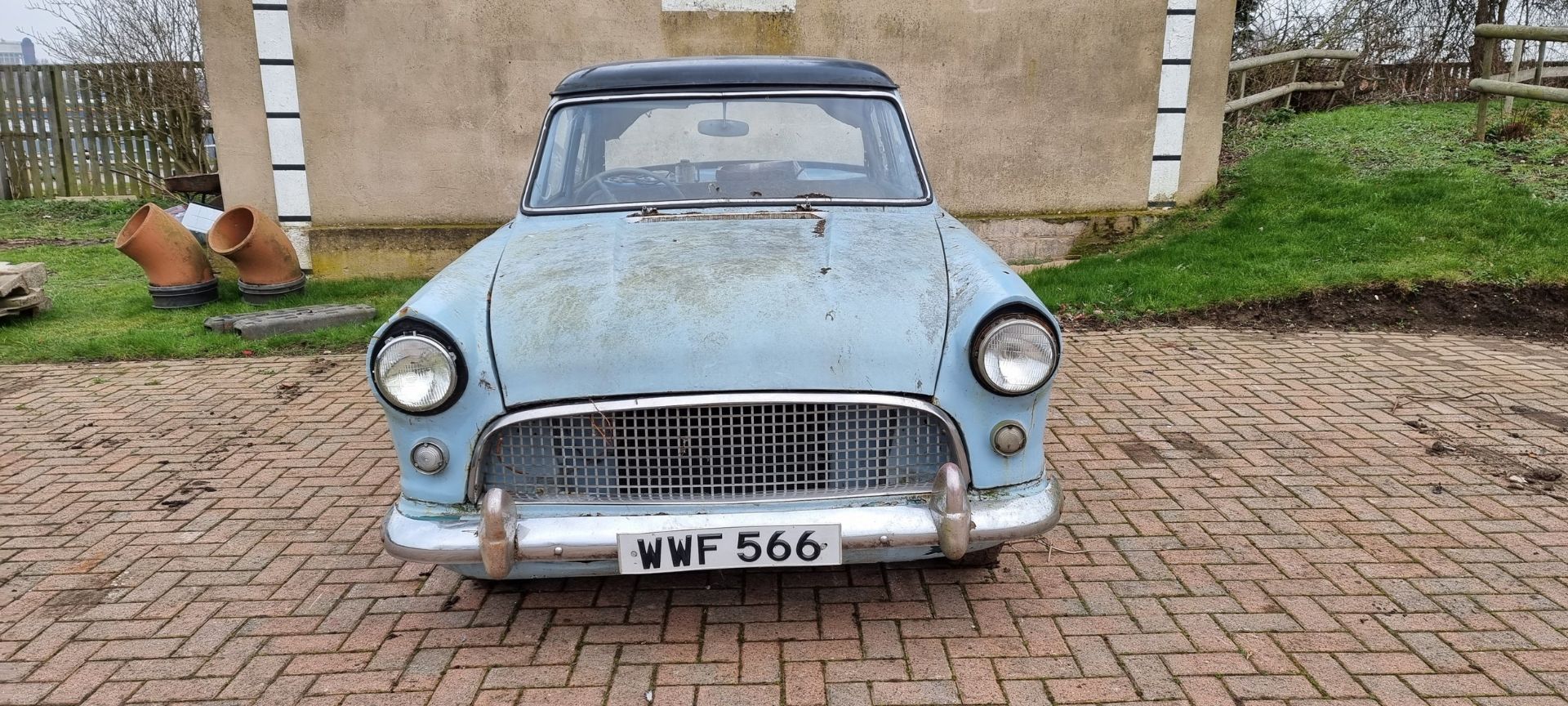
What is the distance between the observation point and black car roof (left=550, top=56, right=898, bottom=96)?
376cm

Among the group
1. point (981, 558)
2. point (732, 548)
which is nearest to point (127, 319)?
point (732, 548)

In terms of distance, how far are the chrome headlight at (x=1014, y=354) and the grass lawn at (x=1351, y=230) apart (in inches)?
165

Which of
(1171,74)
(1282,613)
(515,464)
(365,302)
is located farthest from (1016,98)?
(515,464)

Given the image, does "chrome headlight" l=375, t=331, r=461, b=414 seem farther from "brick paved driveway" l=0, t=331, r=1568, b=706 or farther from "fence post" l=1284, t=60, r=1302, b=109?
"fence post" l=1284, t=60, r=1302, b=109

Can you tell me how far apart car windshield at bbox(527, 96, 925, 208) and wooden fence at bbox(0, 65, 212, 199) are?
39.5 feet

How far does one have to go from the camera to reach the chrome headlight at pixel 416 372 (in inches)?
98.2

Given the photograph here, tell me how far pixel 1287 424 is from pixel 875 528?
293 centimetres

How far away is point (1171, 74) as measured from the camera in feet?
25.9

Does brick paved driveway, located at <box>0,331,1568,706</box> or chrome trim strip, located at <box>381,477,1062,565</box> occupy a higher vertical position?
chrome trim strip, located at <box>381,477,1062,565</box>

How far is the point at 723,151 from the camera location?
3707mm

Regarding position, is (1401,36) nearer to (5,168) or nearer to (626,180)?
(626,180)

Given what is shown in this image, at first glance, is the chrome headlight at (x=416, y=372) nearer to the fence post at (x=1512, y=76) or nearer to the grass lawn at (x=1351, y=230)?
the grass lawn at (x=1351, y=230)

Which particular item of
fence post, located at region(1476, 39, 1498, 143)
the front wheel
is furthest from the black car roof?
fence post, located at region(1476, 39, 1498, 143)

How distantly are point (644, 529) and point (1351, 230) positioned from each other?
679cm
